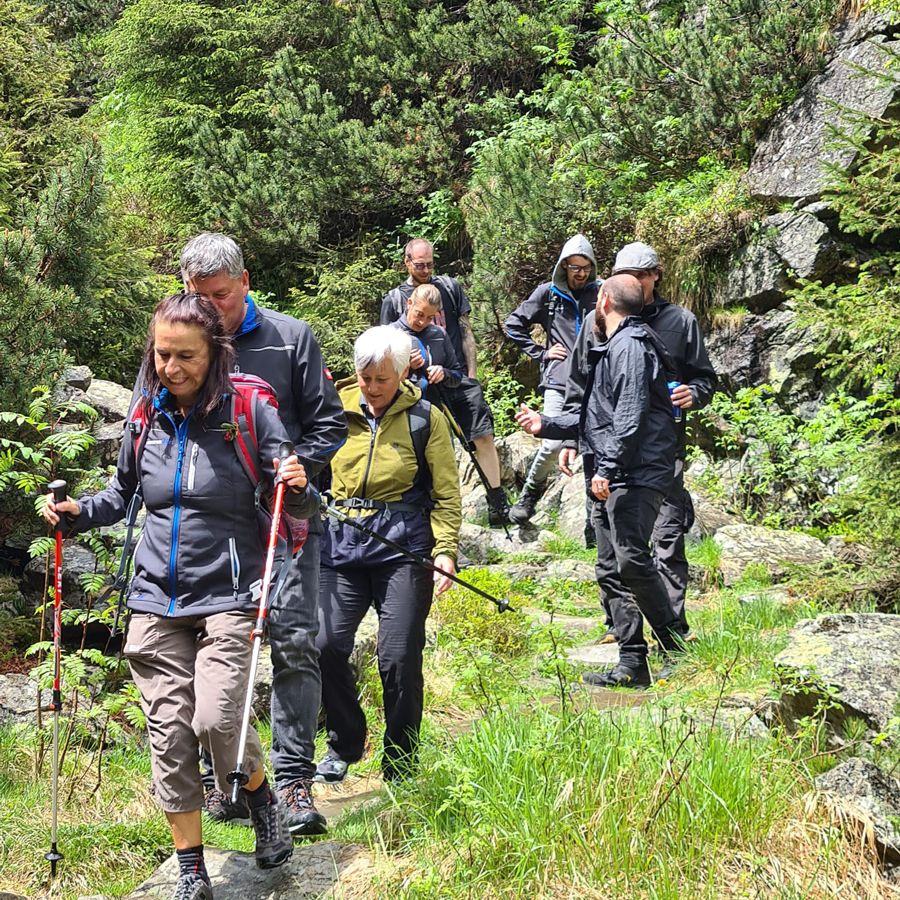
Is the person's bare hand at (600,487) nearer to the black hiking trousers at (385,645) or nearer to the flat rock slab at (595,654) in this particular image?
the flat rock slab at (595,654)

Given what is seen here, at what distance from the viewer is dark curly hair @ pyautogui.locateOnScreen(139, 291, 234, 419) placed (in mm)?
3893

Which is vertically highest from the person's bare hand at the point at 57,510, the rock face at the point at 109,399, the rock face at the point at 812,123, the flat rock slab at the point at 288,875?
the rock face at the point at 812,123

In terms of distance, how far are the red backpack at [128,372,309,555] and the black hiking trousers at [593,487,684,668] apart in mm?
2613

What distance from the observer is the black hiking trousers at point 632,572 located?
20.0ft

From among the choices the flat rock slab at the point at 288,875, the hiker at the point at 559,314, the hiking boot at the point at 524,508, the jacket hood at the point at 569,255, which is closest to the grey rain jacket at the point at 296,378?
the flat rock slab at the point at 288,875

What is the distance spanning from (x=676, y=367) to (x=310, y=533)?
328 cm

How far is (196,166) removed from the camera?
16.7 m

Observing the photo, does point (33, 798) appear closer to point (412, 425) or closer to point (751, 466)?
point (412, 425)

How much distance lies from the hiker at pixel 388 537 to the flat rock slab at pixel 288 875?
76 centimetres

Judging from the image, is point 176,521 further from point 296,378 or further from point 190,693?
point 296,378

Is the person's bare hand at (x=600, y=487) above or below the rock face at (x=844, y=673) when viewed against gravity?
above

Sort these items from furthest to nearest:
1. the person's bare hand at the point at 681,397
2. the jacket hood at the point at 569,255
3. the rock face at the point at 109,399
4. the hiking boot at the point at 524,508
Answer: the hiking boot at the point at 524,508, the jacket hood at the point at 569,255, the rock face at the point at 109,399, the person's bare hand at the point at 681,397

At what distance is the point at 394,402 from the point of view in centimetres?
504

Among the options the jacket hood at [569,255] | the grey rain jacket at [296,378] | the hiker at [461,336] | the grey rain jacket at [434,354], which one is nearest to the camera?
the grey rain jacket at [296,378]
